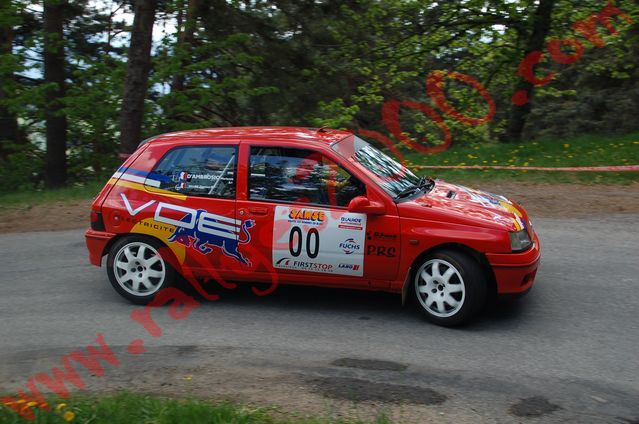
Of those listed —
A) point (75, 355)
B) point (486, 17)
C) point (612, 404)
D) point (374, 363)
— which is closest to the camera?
point (612, 404)

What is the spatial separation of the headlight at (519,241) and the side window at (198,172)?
256 centimetres

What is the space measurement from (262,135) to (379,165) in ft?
3.88

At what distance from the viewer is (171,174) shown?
645 centimetres

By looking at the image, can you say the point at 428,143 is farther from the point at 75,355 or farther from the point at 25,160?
the point at 75,355

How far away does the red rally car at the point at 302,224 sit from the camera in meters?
5.68

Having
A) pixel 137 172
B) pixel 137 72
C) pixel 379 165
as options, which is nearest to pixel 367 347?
pixel 379 165

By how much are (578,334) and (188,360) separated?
3.26m

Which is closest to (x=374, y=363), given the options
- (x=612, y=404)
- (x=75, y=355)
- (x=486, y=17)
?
(x=612, y=404)

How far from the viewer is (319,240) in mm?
5945

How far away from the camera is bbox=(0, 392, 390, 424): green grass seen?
404 cm

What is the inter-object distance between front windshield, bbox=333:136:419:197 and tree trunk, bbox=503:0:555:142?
12.7m

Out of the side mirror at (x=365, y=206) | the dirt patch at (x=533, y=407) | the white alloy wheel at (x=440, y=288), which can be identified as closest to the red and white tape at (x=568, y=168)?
the white alloy wheel at (x=440, y=288)

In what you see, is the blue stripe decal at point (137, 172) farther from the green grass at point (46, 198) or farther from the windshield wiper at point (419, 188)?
the green grass at point (46, 198)

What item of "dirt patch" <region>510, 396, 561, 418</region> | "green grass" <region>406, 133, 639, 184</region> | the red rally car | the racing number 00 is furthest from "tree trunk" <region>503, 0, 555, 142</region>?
"dirt patch" <region>510, 396, 561, 418</region>
